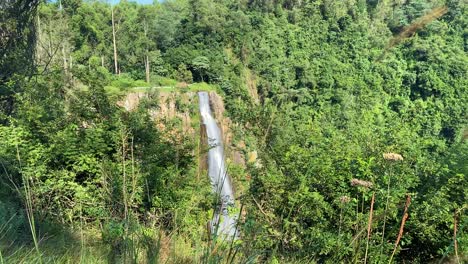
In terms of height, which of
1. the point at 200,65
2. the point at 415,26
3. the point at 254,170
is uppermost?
the point at 415,26

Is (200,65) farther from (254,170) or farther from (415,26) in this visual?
(415,26)

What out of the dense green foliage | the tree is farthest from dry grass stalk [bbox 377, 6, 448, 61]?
the tree

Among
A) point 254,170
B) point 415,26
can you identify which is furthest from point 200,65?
point 415,26

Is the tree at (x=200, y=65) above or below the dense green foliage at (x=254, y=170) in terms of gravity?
above

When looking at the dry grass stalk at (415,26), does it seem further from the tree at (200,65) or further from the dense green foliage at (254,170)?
the tree at (200,65)

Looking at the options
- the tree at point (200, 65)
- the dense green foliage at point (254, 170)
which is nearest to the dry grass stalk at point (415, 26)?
the dense green foliage at point (254, 170)

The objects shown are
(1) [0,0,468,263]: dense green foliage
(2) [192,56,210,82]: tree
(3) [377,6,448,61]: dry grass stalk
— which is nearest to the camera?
(3) [377,6,448,61]: dry grass stalk

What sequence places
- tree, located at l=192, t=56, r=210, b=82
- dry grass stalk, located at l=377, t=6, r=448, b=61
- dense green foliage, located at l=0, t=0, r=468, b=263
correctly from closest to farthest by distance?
dry grass stalk, located at l=377, t=6, r=448, b=61 → dense green foliage, located at l=0, t=0, r=468, b=263 → tree, located at l=192, t=56, r=210, b=82

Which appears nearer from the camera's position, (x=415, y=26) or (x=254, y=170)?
(x=415, y=26)

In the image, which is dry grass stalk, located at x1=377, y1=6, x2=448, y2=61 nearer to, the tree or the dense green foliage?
the dense green foliage

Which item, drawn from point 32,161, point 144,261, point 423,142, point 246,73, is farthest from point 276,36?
point 144,261

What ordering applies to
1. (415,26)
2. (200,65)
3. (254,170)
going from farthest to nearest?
1. (200,65)
2. (254,170)
3. (415,26)

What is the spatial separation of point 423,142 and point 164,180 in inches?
183

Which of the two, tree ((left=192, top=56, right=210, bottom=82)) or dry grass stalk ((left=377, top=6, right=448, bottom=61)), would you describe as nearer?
dry grass stalk ((left=377, top=6, right=448, bottom=61))
